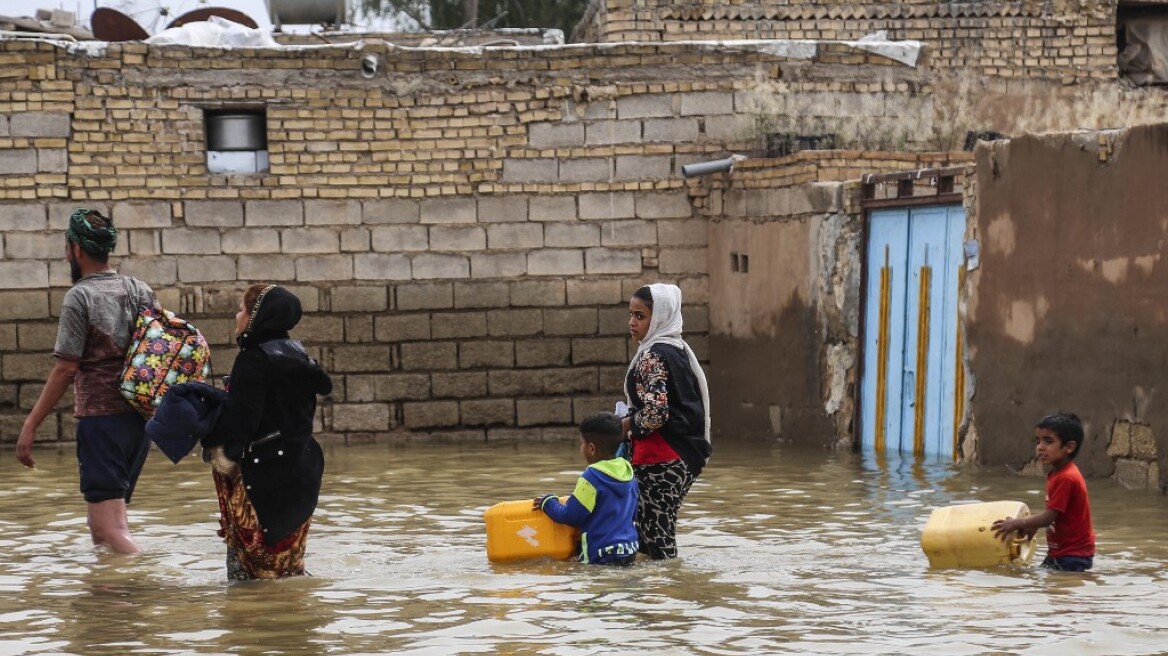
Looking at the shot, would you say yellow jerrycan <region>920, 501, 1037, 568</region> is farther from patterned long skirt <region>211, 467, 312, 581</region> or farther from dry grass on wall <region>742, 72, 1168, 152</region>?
dry grass on wall <region>742, 72, 1168, 152</region>

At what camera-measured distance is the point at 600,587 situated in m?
7.63

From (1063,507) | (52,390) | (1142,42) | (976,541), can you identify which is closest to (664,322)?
(976,541)

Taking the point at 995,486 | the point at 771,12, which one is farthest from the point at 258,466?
the point at 771,12

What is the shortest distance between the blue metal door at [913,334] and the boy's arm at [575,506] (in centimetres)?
506

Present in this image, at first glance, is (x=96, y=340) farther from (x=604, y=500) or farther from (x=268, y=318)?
(x=604, y=500)

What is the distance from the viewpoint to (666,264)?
1591 centimetres

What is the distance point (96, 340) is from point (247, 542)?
1351 mm

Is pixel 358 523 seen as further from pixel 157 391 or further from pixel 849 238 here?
pixel 849 238

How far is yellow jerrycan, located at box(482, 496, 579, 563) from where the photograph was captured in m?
8.33

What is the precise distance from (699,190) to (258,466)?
28.7ft

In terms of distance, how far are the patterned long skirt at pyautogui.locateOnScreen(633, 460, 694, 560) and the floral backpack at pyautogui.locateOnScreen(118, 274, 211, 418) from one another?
202 cm

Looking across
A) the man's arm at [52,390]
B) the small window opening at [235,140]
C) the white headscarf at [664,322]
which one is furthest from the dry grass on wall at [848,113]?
the man's arm at [52,390]

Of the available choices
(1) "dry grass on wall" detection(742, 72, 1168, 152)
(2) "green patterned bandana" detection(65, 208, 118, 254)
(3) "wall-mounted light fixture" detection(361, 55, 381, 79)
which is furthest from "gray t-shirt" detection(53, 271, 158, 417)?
(1) "dry grass on wall" detection(742, 72, 1168, 152)

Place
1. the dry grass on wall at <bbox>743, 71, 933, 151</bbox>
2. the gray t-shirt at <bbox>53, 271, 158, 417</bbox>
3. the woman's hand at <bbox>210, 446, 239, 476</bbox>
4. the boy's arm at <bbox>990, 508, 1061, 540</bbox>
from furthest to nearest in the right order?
the dry grass on wall at <bbox>743, 71, 933, 151</bbox>
the gray t-shirt at <bbox>53, 271, 158, 417</bbox>
the boy's arm at <bbox>990, 508, 1061, 540</bbox>
the woman's hand at <bbox>210, 446, 239, 476</bbox>
